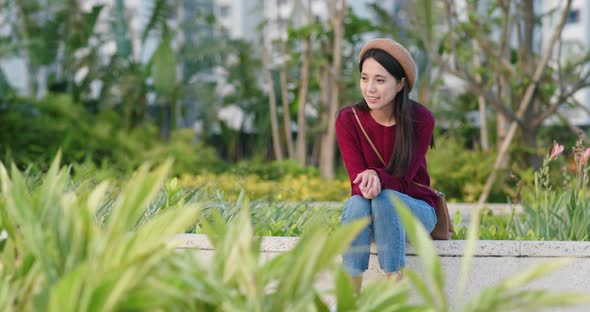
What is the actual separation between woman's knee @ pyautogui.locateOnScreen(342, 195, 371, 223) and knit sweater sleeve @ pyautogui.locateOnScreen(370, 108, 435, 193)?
0.13m

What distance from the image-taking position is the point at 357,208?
3145 millimetres

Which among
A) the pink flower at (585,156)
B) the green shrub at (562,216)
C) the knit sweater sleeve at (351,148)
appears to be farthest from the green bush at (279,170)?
the knit sweater sleeve at (351,148)

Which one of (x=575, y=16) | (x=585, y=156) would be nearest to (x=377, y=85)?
(x=585, y=156)

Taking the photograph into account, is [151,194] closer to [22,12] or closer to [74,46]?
[74,46]

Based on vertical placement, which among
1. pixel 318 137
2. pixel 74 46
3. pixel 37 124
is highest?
pixel 74 46

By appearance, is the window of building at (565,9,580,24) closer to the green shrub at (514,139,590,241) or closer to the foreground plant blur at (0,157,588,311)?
the green shrub at (514,139,590,241)

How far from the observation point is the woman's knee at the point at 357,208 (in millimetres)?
3143

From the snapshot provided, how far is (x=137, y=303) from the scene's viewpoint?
1800 millimetres

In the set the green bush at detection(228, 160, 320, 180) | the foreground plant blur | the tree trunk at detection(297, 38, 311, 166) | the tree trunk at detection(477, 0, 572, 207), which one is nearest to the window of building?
the tree trunk at detection(297, 38, 311, 166)

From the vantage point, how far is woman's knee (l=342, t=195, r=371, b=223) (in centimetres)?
314

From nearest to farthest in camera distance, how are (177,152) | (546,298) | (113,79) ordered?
(546,298) < (177,152) < (113,79)

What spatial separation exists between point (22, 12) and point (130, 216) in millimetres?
13810

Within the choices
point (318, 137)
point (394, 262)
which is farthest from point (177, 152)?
point (394, 262)

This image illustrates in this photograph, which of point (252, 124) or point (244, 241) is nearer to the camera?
point (244, 241)
